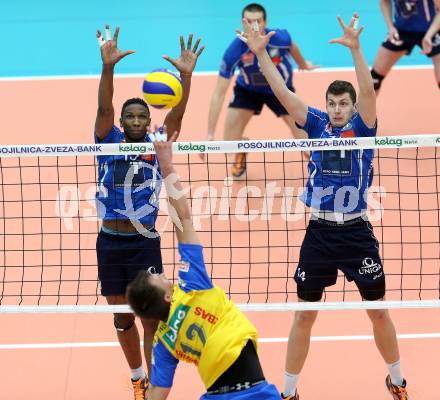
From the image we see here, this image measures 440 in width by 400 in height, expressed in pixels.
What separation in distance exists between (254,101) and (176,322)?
20.7ft

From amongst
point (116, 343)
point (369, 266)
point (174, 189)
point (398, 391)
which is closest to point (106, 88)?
point (174, 189)

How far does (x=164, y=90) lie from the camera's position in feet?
24.8

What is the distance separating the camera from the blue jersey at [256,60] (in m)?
10.9

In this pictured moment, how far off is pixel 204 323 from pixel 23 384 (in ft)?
9.92

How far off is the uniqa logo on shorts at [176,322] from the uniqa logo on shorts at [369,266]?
6.15 feet

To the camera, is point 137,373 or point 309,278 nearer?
point 309,278

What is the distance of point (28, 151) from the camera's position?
660 centimetres

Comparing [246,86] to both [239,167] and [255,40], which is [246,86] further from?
[255,40]

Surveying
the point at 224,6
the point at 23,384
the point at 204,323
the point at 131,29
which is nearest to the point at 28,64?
the point at 131,29

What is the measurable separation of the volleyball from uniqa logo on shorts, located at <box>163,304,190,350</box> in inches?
109

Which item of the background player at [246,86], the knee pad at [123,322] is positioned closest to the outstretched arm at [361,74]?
the knee pad at [123,322]

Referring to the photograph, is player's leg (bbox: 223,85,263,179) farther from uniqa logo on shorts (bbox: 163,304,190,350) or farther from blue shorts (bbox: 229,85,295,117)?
uniqa logo on shorts (bbox: 163,304,190,350)

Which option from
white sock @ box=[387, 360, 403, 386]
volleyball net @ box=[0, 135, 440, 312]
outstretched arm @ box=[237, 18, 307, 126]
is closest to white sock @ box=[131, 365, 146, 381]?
volleyball net @ box=[0, 135, 440, 312]

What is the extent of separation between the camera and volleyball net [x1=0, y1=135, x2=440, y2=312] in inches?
344
